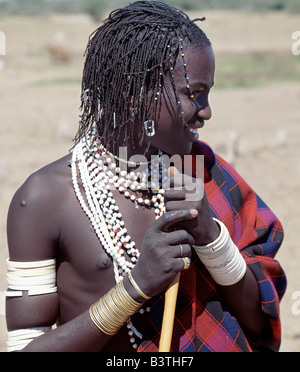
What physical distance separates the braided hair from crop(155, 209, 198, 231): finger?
0.26 m

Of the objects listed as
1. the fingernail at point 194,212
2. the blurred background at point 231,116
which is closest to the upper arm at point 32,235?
the fingernail at point 194,212

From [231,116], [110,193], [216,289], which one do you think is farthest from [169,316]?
[231,116]

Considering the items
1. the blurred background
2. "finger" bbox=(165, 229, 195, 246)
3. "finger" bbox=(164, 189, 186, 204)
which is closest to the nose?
"finger" bbox=(164, 189, 186, 204)

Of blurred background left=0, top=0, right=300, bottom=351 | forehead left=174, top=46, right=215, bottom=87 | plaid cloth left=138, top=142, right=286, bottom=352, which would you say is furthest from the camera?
blurred background left=0, top=0, right=300, bottom=351

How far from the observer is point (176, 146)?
188cm

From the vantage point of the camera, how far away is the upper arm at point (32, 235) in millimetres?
1827

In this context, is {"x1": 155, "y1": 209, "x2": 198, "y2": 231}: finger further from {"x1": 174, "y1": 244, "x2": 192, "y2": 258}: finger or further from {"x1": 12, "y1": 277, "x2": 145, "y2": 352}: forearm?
{"x1": 12, "y1": 277, "x2": 145, "y2": 352}: forearm

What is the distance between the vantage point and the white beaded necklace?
1.91 m

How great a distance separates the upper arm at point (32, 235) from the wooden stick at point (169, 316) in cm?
37

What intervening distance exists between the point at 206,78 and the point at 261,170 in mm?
6277

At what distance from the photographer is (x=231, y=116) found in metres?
11.9

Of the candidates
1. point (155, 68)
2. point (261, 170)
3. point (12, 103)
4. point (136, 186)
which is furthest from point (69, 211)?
point (12, 103)

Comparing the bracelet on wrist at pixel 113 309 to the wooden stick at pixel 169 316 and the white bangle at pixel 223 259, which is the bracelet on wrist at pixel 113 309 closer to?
the wooden stick at pixel 169 316

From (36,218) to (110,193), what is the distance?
26 centimetres
